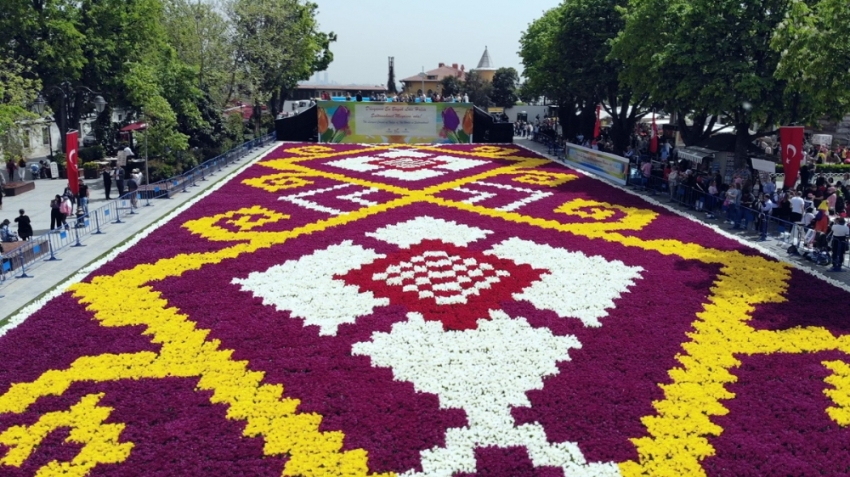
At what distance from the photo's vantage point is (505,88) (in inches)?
3241

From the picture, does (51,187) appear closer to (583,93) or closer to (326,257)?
(326,257)

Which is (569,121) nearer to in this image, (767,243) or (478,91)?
(767,243)

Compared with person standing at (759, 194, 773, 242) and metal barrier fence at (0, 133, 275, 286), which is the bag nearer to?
metal barrier fence at (0, 133, 275, 286)

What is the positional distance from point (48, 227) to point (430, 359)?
14.1 metres

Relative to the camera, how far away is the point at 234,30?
128 feet

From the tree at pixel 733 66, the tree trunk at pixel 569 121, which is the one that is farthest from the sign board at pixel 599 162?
the tree trunk at pixel 569 121

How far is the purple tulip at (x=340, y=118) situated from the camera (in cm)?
3897

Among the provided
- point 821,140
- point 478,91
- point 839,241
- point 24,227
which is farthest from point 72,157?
point 478,91

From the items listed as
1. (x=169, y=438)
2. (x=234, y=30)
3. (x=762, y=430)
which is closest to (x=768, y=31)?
(x=762, y=430)

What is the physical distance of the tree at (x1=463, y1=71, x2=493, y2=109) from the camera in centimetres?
8250

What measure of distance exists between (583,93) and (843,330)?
26.3 meters

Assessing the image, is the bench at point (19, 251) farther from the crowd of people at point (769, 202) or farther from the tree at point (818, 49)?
the tree at point (818, 49)

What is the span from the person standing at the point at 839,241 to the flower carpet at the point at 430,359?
1063 mm

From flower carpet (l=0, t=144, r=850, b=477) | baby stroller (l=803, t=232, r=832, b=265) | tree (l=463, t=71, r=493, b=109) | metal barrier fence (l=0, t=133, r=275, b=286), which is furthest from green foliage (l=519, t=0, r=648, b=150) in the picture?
tree (l=463, t=71, r=493, b=109)
